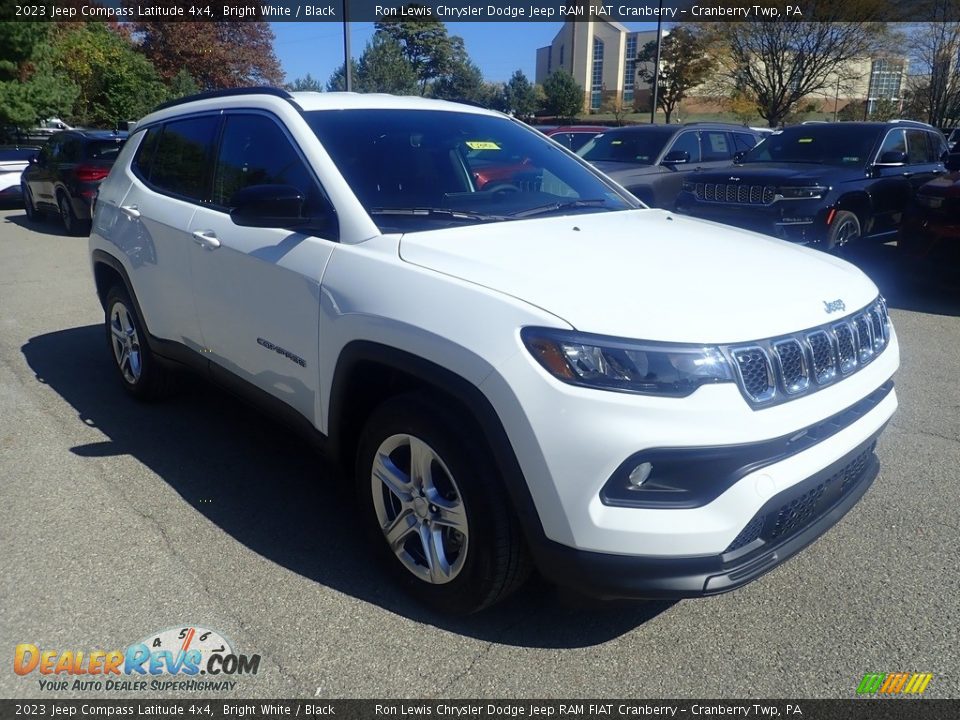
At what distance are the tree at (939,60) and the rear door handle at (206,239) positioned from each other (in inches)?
1264

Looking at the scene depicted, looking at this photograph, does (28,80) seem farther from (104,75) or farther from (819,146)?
(819,146)

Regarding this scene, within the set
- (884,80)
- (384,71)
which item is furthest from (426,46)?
(884,80)

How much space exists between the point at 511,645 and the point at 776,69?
35.0 meters

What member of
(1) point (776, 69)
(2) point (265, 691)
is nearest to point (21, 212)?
(2) point (265, 691)

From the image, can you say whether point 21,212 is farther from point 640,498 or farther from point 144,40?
point 144,40

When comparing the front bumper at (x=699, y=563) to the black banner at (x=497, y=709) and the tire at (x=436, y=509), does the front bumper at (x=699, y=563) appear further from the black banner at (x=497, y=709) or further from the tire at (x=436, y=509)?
the black banner at (x=497, y=709)

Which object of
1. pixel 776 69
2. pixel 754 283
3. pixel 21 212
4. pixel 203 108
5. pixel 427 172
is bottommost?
pixel 21 212

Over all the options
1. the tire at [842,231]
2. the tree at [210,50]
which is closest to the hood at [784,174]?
the tire at [842,231]

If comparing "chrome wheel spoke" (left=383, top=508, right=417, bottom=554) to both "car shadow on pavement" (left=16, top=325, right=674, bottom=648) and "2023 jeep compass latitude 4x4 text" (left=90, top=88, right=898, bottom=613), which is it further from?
"car shadow on pavement" (left=16, top=325, right=674, bottom=648)

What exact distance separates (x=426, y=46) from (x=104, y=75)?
33697mm

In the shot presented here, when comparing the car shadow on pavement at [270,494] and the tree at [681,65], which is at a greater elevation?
the tree at [681,65]

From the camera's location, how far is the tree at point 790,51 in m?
30.4

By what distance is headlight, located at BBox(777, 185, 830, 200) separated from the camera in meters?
8.16

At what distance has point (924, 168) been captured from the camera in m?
9.73
